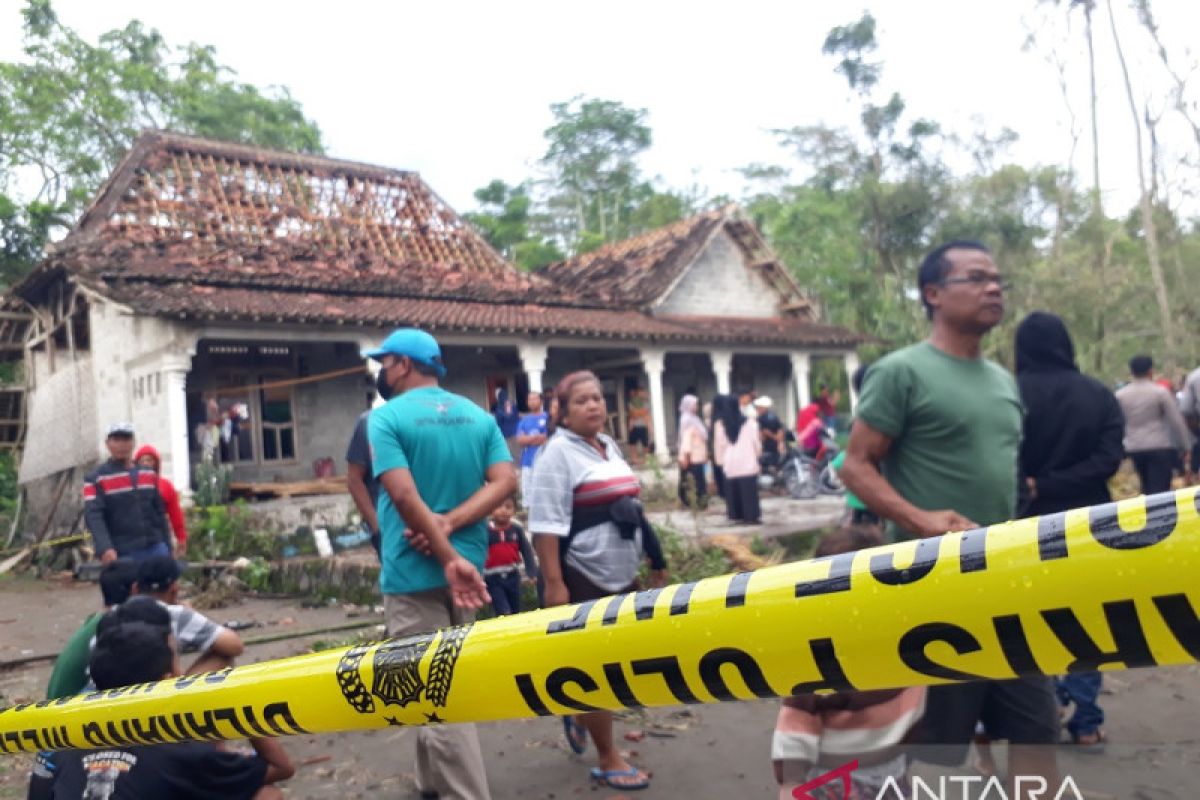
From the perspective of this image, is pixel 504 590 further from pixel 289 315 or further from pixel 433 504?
pixel 289 315

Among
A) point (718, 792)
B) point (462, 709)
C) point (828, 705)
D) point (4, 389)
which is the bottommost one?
point (718, 792)

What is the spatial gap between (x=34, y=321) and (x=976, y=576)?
20.9m

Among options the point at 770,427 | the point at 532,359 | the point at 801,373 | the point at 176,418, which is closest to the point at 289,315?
the point at 176,418

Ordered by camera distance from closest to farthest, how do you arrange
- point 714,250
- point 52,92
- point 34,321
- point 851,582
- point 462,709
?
point 851,582, point 462,709, point 34,321, point 714,250, point 52,92

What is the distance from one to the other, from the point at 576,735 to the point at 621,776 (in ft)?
1.33

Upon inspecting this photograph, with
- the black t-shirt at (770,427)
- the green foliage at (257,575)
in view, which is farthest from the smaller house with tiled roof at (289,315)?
the green foliage at (257,575)

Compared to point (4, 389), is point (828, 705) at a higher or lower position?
lower

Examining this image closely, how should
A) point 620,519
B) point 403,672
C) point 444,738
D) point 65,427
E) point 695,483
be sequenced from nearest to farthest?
point 403,672
point 444,738
point 620,519
point 695,483
point 65,427

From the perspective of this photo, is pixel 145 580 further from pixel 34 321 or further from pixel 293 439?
pixel 34 321

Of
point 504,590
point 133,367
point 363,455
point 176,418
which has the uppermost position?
point 133,367

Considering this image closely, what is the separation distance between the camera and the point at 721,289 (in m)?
22.1

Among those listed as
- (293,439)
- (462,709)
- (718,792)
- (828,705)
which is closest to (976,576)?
(462,709)

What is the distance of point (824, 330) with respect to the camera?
887 inches

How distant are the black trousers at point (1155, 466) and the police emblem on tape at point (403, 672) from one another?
24.1ft
